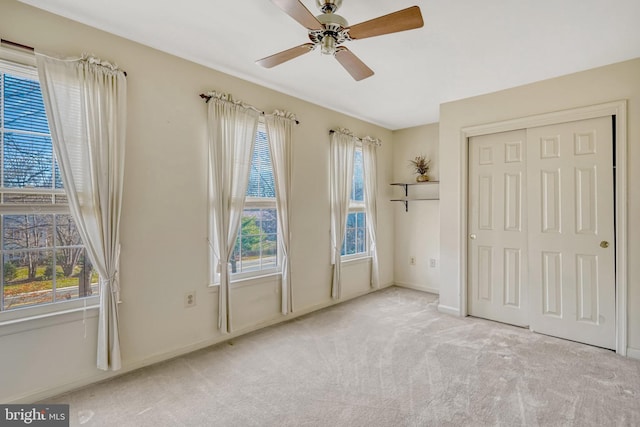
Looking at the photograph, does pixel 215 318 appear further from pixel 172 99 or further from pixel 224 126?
pixel 172 99

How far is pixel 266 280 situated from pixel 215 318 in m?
0.66

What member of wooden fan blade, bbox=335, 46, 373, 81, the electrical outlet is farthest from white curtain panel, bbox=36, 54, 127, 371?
wooden fan blade, bbox=335, 46, 373, 81

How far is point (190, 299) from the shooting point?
113 inches

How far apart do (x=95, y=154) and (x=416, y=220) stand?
13.9ft

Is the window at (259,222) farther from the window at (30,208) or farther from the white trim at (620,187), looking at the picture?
the white trim at (620,187)

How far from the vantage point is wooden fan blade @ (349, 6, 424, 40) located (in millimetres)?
1675

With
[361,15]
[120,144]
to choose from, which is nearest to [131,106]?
[120,144]

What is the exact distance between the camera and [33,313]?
2115 millimetres

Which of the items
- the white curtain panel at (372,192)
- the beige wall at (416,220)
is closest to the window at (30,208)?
the white curtain panel at (372,192)

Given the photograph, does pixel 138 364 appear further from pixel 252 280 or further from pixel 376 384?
pixel 376 384

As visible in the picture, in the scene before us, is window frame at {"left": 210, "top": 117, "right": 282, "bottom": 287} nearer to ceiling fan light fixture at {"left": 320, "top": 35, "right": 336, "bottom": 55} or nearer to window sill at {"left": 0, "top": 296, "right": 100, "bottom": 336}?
window sill at {"left": 0, "top": 296, "right": 100, "bottom": 336}

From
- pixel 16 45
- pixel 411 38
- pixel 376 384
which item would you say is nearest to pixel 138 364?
pixel 376 384

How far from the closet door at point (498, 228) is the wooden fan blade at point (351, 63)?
211 centimetres

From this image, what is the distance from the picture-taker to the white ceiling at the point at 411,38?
211 cm
